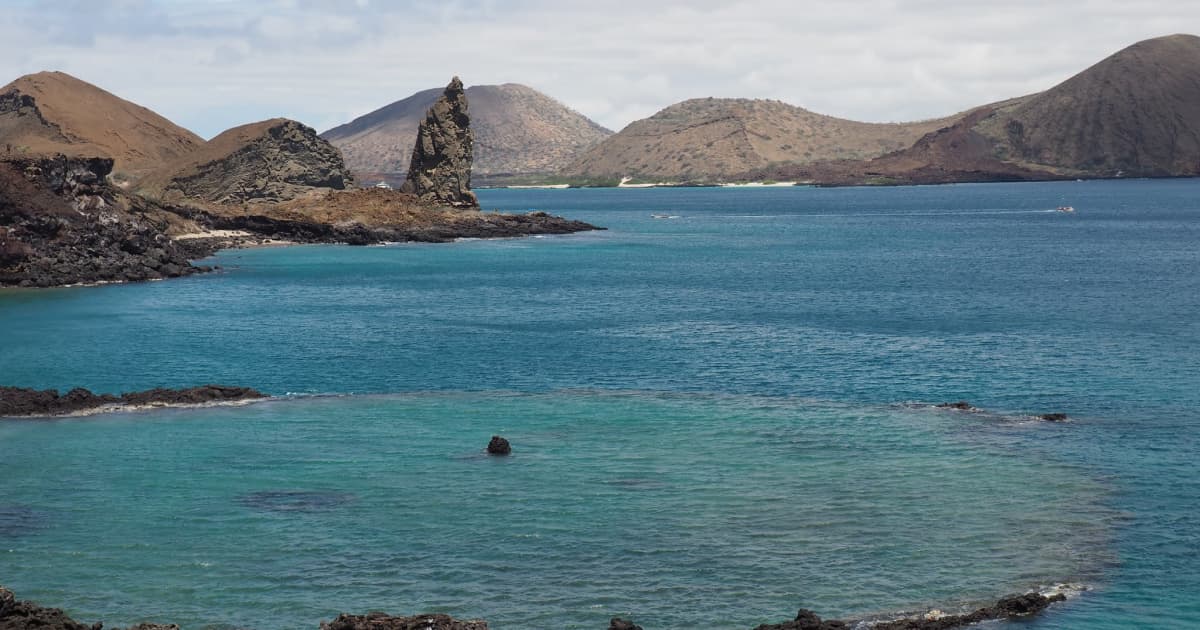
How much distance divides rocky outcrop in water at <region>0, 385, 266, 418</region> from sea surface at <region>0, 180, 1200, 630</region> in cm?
171

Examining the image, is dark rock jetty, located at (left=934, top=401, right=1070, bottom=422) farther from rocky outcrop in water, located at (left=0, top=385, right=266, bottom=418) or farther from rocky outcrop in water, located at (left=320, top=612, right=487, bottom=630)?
rocky outcrop in water, located at (left=320, top=612, right=487, bottom=630)

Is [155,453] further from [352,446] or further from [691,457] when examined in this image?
[691,457]

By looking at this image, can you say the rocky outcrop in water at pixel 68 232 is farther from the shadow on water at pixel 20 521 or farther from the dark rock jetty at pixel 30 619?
the dark rock jetty at pixel 30 619

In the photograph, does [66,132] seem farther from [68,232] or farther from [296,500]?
[296,500]

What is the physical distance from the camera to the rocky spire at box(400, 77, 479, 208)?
160 metres

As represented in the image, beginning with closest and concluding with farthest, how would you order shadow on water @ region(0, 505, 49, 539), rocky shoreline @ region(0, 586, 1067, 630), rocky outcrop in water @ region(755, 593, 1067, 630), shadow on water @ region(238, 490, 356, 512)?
rocky shoreline @ region(0, 586, 1067, 630)
rocky outcrop in water @ region(755, 593, 1067, 630)
shadow on water @ region(0, 505, 49, 539)
shadow on water @ region(238, 490, 356, 512)

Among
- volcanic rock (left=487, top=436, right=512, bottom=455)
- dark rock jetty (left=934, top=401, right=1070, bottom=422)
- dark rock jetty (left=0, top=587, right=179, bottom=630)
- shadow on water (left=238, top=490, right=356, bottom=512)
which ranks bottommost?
dark rock jetty (left=934, top=401, right=1070, bottom=422)

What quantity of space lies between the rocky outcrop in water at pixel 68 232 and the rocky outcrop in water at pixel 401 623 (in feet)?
245

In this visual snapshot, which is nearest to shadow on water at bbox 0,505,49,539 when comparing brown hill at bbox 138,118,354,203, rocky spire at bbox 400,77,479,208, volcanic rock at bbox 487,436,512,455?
volcanic rock at bbox 487,436,512,455

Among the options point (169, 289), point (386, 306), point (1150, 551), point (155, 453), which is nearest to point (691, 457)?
point (1150, 551)

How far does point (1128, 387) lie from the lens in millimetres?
48938

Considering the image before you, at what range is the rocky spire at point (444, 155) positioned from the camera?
159625mm

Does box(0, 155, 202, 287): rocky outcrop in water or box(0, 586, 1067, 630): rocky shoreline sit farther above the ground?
box(0, 155, 202, 287): rocky outcrop in water

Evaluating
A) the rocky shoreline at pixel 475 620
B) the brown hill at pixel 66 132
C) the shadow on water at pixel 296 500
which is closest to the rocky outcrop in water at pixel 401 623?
the rocky shoreline at pixel 475 620
